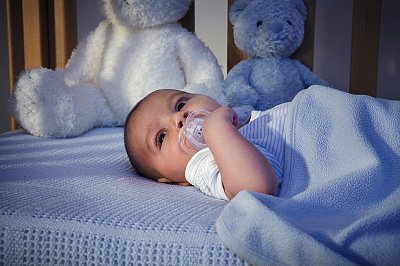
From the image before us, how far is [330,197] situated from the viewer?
0.52 m

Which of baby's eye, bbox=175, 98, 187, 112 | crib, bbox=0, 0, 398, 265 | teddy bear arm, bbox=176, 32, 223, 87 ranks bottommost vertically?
crib, bbox=0, 0, 398, 265

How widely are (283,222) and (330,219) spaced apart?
0.29ft

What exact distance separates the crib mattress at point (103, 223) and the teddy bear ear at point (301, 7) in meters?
0.75

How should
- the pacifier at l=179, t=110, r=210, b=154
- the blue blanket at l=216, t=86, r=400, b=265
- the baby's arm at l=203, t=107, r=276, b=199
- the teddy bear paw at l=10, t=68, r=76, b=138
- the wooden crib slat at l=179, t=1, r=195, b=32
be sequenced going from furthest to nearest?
the wooden crib slat at l=179, t=1, r=195, b=32
the teddy bear paw at l=10, t=68, r=76, b=138
the pacifier at l=179, t=110, r=210, b=154
the baby's arm at l=203, t=107, r=276, b=199
the blue blanket at l=216, t=86, r=400, b=265

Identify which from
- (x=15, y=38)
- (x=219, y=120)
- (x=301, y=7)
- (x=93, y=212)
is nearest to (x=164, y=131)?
(x=219, y=120)

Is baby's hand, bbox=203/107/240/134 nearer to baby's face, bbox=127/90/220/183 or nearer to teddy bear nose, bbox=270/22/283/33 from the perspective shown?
baby's face, bbox=127/90/220/183

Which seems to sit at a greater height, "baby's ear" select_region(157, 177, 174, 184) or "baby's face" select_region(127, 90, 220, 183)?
"baby's face" select_region(127, 90, 220, 183)

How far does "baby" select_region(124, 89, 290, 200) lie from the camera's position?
58 cm

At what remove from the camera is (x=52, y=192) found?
61 cm

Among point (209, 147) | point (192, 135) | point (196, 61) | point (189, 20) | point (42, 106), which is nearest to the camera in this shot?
point (209, 147)

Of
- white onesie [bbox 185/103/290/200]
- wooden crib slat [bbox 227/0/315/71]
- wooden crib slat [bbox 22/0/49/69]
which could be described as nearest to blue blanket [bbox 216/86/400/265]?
white onesie [bbox 185/103/290/200]

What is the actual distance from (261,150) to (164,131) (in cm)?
21

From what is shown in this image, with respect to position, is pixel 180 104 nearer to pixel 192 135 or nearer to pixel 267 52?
pixel 192 135

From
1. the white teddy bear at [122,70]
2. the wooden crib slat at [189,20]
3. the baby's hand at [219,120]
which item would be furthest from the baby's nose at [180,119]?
the wooden crib slat at [189,20]
